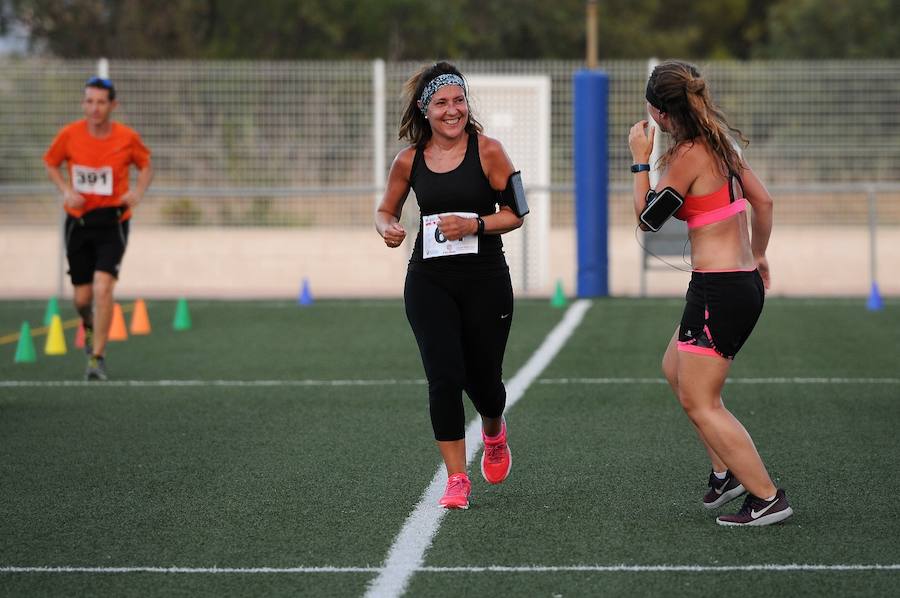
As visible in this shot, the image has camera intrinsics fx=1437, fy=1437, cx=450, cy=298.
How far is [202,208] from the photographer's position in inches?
768

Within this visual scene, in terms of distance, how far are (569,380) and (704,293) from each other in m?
4.76

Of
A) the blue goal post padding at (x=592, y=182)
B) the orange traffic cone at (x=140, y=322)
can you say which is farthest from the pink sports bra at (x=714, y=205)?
the blue goal post padding at (x=592, y=182)

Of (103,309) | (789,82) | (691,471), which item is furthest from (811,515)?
(789,82)

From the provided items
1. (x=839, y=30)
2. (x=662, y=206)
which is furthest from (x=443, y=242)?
(x=839, y=30)

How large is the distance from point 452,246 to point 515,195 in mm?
353

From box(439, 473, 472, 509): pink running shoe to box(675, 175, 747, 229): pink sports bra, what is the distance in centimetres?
151

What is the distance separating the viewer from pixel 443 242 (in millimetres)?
6016

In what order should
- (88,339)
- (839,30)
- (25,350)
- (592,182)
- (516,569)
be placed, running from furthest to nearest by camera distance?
(839,30) < (592,182) < (25,350) < (88,339) < (516,569)

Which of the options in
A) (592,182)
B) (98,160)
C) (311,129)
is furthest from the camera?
(311,129)

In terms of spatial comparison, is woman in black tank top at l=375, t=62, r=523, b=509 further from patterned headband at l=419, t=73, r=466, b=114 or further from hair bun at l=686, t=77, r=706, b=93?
hair bun at l=686, t=77, r=706, b=93

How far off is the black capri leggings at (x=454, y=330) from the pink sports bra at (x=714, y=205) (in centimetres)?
101

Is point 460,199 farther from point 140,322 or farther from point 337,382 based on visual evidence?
point 140,322

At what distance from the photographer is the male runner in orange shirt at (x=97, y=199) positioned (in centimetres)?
1049

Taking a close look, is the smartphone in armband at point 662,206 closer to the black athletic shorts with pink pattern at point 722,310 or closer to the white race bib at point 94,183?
the black athletic shorts with pink pattern at point 722,310
